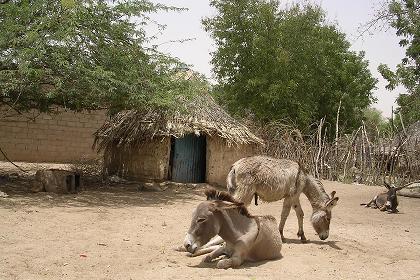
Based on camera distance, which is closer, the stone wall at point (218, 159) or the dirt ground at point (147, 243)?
the dirt ground at point (147, 243)

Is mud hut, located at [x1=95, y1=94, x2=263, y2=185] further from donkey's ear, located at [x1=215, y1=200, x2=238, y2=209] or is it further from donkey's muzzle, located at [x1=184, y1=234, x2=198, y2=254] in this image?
donkey's muzzle, located at [x1=184, y1=234, x2=198, y2=254]

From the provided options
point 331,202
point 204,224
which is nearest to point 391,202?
point 331,202

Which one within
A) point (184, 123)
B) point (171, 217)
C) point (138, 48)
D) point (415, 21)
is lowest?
point (171, 217)

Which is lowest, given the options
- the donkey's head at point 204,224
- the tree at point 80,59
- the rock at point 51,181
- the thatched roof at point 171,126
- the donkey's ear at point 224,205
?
the rock at point 51,181

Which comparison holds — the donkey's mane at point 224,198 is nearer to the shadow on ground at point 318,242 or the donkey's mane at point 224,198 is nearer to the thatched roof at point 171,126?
the shadow on ground at point 318,242

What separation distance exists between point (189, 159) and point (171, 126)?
2.00 m

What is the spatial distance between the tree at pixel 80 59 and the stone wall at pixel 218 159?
3152 mm

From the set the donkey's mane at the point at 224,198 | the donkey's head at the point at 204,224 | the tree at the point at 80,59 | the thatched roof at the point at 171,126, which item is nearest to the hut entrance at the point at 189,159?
the thatched roof at the point at 171,126

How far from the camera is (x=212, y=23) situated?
83.9 ft

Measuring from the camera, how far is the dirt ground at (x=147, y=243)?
5.62 metres

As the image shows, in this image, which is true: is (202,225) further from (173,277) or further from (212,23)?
(212,23)

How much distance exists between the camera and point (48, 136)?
1891cm

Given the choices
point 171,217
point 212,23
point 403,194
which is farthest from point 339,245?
point 212,23

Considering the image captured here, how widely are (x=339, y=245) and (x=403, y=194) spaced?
9064 mm
